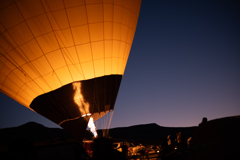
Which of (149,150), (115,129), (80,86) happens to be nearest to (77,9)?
(80,86)

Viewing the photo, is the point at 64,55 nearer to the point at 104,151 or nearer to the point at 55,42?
the point at 55,42

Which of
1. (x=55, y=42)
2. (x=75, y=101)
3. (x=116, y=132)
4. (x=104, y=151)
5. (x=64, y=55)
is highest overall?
(x=55, y=42)

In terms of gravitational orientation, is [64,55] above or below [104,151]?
above

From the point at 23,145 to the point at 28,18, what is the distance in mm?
5893

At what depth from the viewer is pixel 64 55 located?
24.4ft

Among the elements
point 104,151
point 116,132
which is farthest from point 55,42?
point 116,132

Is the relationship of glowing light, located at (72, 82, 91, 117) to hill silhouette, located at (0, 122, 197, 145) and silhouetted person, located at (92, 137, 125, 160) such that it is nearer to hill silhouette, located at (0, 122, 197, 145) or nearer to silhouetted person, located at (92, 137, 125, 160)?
silhouetted person, located at (92, 137, 125, 160)

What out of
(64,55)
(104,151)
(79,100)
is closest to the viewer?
(104,151)

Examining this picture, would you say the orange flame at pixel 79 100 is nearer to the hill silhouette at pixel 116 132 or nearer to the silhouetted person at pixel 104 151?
the silhouetted person at pixel 104 151

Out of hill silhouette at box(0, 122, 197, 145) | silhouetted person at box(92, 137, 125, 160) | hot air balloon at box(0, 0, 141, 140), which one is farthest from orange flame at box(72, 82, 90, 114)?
hill silhouette at box(0, 122, 197, 145)

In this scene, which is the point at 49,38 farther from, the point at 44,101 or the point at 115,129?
the point at 115,129

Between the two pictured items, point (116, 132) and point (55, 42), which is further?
point (116, 132)

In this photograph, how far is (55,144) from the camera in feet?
9.43

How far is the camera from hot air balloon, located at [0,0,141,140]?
22.7 feet
